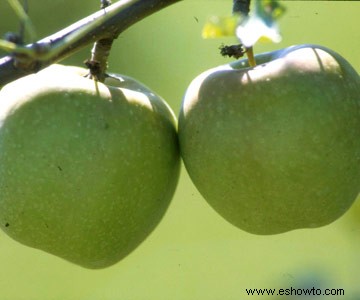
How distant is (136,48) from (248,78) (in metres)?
0.53

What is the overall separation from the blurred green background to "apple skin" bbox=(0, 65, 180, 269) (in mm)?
384

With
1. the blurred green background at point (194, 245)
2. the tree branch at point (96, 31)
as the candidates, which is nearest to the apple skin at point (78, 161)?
the tree branch at point (96, 31)

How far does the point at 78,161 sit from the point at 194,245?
0.47m

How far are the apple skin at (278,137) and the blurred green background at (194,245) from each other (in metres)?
0.35

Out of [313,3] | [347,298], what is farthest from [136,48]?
[347,298]

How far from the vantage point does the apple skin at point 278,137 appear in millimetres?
725

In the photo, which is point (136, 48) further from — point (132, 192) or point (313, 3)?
point (132, 192)

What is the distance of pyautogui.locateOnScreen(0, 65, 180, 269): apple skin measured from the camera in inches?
29.5

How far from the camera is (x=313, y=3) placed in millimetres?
1161

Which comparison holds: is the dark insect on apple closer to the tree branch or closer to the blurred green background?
the tree branch

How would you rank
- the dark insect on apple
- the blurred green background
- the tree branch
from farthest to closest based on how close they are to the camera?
the blurred green background, the dark insect on apple, the tree branch

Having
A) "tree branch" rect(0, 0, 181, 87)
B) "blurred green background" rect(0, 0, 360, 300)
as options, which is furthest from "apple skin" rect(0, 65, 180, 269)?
"blurred green background" rect(0, 0, 360, 300)

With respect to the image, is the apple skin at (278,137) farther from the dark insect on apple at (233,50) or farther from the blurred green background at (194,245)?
the blurred green background at (194,245)

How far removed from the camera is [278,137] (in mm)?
721
